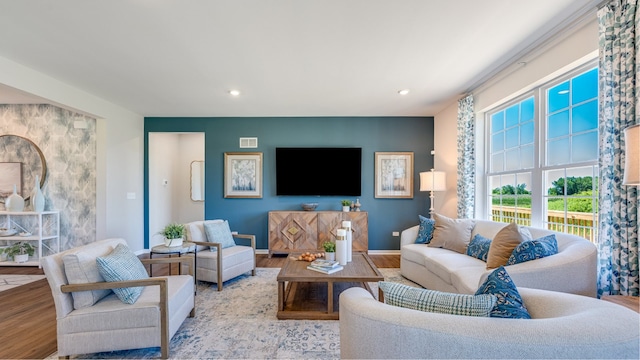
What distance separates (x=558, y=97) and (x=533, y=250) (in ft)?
5.63

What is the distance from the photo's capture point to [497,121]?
372 cm

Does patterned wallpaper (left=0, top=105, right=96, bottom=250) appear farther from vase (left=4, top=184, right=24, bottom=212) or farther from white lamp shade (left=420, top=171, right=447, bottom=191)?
white lamp shade (left=420, top=171, right=447, bottom=191)

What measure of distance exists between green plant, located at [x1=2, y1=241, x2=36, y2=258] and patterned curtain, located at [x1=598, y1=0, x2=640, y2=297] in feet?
23.8

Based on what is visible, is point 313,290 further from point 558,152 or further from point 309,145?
point 558,152

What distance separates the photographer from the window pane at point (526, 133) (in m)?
3.10

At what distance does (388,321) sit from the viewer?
0.97m

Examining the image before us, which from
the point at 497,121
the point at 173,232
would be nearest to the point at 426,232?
the point at 497,121

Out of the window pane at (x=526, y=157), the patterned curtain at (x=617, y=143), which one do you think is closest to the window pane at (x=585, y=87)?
the patterned curtain at (x=617, y=143)

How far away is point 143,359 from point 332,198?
3.77m

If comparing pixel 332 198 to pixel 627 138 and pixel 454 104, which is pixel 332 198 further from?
pixel 627 138

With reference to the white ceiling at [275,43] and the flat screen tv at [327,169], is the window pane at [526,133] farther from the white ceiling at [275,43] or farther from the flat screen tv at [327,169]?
the flat screen tv at [327,169]

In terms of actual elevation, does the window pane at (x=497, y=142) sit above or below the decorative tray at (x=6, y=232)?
above

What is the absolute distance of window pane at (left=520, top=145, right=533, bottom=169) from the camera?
3.08 metres

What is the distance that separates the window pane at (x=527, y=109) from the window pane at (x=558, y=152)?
18.5 inches
